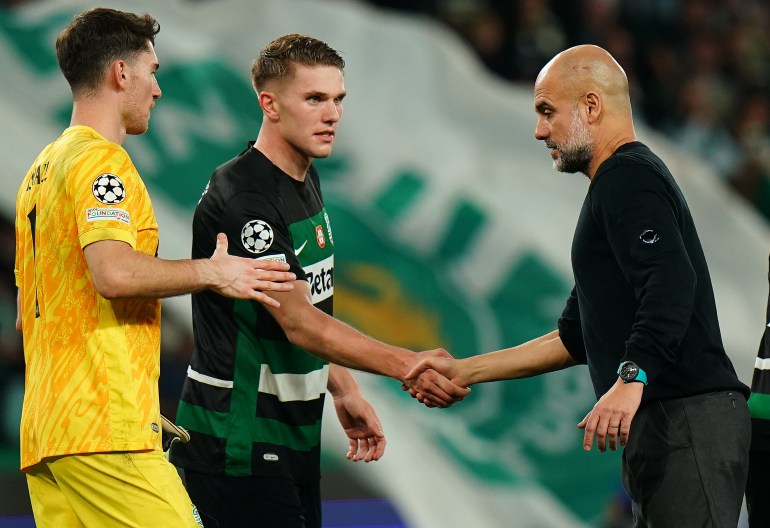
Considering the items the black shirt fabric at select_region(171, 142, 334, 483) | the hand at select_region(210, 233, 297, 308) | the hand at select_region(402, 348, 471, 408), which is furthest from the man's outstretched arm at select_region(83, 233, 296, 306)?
the hand at select_region(402, 348, 471, 408)

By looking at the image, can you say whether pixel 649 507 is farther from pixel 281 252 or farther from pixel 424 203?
pixel 424 203

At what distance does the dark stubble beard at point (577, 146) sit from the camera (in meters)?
3.57

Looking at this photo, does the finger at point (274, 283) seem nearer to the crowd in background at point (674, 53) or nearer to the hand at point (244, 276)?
the hand at point (244, 276)

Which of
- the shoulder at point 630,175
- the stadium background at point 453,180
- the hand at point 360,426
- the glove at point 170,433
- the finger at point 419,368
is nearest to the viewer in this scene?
the shoulder at point 630,175

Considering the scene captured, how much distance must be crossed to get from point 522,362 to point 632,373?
34.0 inches

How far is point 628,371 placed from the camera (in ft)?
10.5

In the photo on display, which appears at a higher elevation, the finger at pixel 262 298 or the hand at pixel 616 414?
the finger at pixel 262 298

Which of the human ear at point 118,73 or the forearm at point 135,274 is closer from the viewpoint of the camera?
the forearm at point 135,274

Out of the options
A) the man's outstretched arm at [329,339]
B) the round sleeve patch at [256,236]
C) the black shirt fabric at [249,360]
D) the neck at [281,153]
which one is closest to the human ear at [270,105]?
the neck at [281,153]

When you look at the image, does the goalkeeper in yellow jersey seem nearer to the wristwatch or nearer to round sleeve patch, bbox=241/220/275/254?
round sleeve patch, bbox=241/220/275/254

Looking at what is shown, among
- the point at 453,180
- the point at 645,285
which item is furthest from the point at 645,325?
the point at 453,180

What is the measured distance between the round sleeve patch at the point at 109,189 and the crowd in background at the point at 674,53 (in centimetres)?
786

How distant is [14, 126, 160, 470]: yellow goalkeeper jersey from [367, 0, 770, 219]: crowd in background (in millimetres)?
7831

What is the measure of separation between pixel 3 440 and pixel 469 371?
5232 mm
